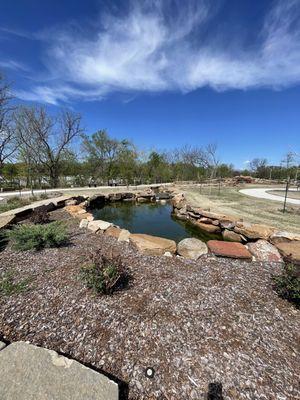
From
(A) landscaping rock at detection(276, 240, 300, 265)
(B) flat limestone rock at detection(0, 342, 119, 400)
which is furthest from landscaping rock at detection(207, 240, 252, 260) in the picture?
(B) flat limestone rock at detection(0, 342, 119, 400)

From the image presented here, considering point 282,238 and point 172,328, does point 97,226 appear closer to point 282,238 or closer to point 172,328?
point 172,328

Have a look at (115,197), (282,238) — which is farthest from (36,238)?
(115,197)

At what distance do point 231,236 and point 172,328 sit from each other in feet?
15.6

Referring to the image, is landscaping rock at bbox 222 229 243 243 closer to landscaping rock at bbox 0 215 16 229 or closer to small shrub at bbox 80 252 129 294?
small shrub at bbox 80 252 129 294

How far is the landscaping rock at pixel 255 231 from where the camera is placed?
5239 mm

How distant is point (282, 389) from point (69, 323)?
6.82ft

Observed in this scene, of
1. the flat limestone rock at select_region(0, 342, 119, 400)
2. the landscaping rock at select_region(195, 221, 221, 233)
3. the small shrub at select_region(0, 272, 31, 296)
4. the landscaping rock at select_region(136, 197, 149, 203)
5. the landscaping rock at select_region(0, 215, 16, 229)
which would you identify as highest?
the landscaping rock at select_region(0, 215, 16, 229)

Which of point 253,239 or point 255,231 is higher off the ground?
point 255,231

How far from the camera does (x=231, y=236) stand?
640 centimetres

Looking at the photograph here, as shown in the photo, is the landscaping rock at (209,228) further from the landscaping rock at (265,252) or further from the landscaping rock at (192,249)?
the landscaping rock at (192,249)

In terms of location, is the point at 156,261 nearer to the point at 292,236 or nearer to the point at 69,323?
the point at 69,323

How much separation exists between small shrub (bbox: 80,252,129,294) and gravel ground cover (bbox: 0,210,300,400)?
0.11 meters

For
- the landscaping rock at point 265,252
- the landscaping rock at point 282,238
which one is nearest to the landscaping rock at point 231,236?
the landscaping rock at point 282,238

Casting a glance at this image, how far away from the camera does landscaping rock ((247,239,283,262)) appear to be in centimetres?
415
